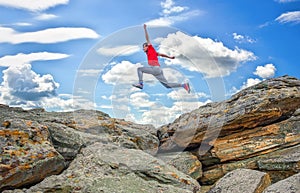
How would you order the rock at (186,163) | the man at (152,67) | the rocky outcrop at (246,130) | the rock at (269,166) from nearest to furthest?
1. the rock at (269,166)
2. the man at (152,67)
3. the rock at (186,163)
4. the rocky outcrop at (246,130)

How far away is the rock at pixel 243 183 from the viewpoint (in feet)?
42.2

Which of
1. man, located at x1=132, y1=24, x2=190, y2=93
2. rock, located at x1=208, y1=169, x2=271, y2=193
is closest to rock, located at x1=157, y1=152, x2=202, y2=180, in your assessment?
man, located at x1=132, y1=24, x2=190, y2=93

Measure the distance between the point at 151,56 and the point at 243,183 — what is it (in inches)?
306

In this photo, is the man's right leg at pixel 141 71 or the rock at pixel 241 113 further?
the rock at pixel 241 113

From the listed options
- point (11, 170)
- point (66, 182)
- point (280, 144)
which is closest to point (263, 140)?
point (280, 144)

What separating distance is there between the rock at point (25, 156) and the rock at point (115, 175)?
0.40 metres

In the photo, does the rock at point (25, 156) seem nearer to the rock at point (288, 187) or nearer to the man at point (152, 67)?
the man at point (152, 67)

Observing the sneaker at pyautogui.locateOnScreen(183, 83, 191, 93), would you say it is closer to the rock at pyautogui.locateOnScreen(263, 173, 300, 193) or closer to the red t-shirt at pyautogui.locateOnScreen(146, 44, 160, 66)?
the red t-shirt at pyautogui.locateOnScreen(146, 44, 160, 66)

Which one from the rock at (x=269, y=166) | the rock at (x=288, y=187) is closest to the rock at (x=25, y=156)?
the rock at (x=288, y=187)

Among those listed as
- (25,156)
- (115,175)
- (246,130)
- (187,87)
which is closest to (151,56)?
(187,87)

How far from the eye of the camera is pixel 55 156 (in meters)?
13.1

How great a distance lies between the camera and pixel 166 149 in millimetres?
21203

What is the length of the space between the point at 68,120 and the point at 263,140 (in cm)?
1128

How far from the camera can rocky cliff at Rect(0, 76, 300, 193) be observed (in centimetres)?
1252
